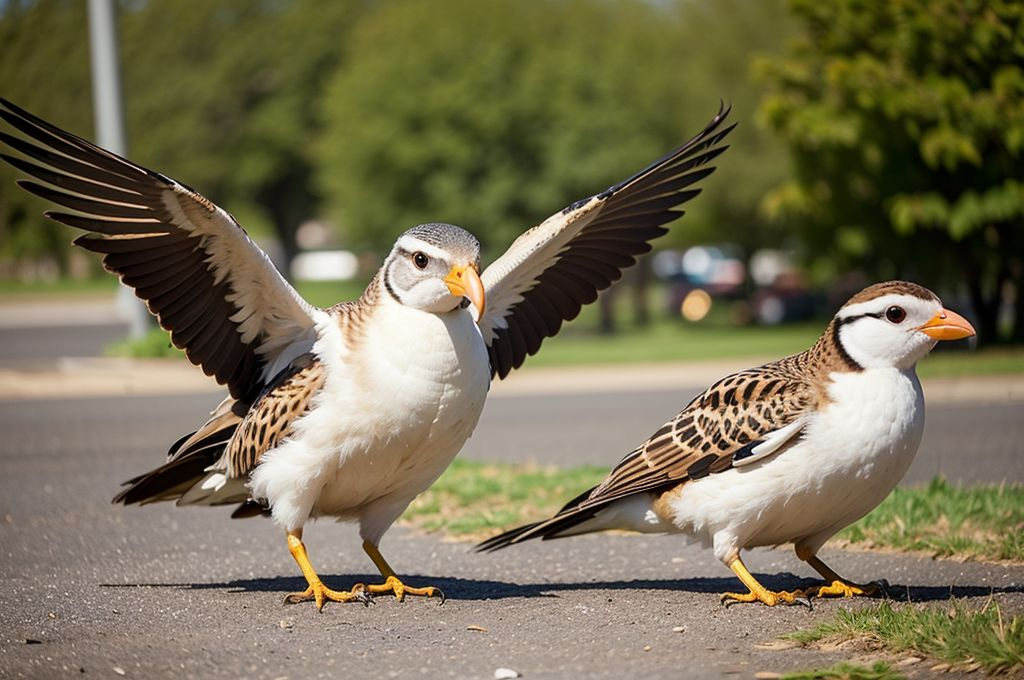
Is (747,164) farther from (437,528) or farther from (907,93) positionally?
(437,528)

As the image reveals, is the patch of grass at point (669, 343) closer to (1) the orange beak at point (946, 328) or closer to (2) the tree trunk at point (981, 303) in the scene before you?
(2) the tree trunk at point (981, 303)

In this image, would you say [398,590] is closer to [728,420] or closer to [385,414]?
[385,414]

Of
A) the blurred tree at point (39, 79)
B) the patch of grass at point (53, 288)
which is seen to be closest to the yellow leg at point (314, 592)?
the blurred tree at point (39, 79)

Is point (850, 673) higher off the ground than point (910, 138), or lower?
lower

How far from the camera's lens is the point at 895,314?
5.97 meters

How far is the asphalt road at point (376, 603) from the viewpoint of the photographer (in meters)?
5.30

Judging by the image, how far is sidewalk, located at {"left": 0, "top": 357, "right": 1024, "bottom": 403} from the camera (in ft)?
56.2

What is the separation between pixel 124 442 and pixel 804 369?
9.11 metres

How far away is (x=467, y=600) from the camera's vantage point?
21.3 ft

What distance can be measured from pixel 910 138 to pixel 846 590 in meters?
17.1

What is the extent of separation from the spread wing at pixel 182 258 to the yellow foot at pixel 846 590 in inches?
115

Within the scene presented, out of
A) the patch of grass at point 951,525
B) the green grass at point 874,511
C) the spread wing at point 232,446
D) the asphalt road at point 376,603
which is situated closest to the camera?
the asphalt road at point 376,603

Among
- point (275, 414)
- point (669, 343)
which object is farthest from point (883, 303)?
point (669, 343)

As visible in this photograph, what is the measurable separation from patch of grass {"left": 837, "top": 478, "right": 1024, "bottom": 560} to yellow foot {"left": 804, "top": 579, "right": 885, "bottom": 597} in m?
1.12
